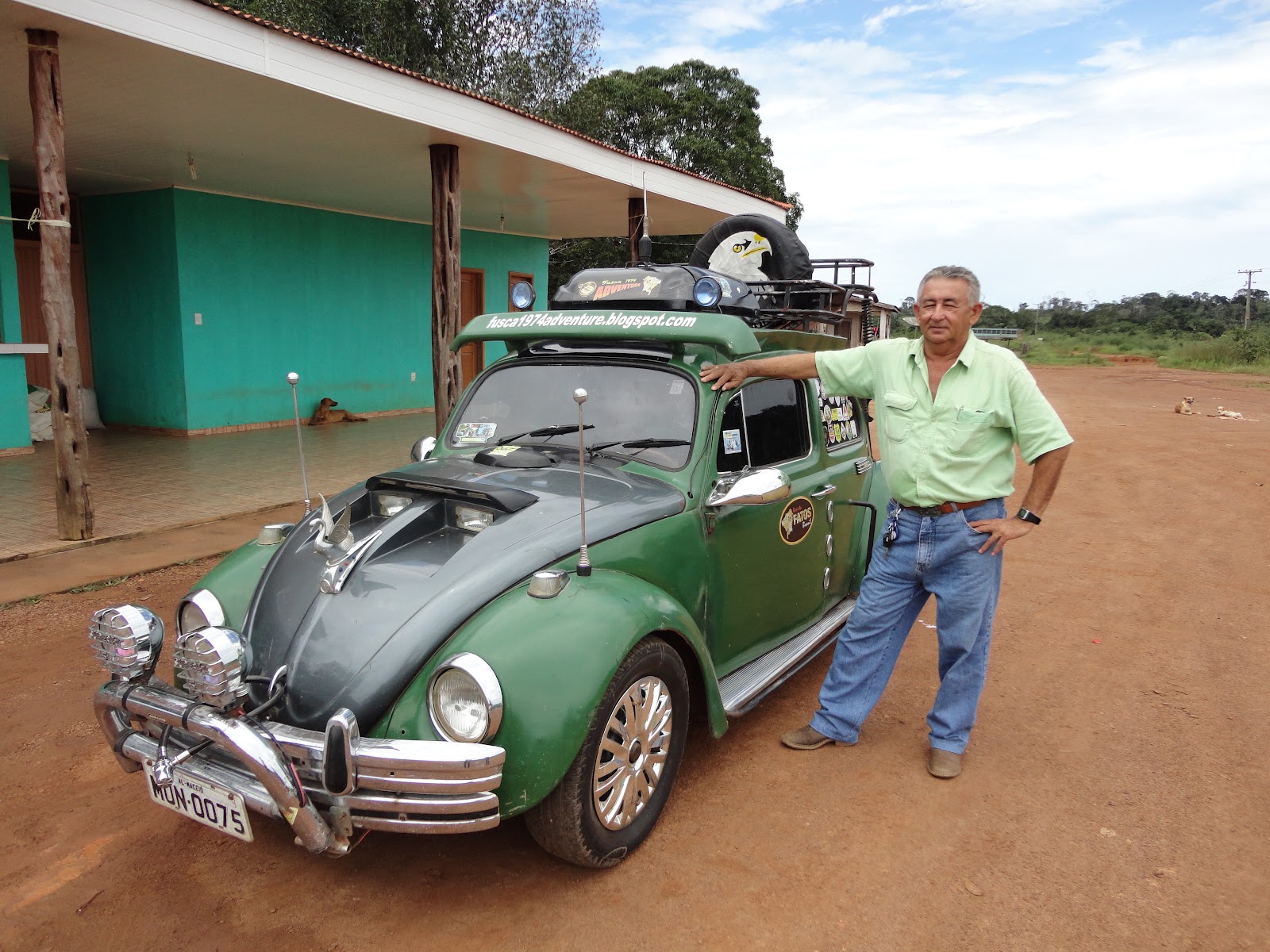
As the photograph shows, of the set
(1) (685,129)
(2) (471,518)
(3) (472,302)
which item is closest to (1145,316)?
(1) (685,129)

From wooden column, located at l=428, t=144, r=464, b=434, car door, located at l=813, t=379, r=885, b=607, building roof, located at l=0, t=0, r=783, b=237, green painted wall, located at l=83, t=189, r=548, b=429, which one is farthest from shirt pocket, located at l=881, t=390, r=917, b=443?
green painted wall, located at l=83, t=189, r=548, b=429

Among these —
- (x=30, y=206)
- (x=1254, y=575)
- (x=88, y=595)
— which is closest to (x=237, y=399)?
(x=30, y=206)

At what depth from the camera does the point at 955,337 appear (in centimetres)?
339

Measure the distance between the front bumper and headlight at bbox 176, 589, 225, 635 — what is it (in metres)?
0.56

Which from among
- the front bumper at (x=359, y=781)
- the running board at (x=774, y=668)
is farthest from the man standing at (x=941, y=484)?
the front bumper at (x=359, y=781)

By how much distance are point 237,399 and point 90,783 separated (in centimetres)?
1062

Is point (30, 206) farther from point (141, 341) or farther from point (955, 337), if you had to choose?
point (955, 337)

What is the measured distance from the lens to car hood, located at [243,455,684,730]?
2.62 meters

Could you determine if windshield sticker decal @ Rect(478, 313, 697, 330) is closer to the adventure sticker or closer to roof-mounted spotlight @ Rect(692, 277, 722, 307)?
roof-mounted spotlight @ Rect(692, 277, 722, 307)

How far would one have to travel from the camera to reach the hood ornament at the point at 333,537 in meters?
3.06

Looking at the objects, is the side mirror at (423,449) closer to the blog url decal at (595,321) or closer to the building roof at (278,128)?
the blog url decal at (595,321)

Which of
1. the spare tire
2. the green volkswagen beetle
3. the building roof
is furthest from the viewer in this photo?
the building roof

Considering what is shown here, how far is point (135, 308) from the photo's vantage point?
41.2ft

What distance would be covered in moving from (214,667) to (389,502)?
1.03 metres
